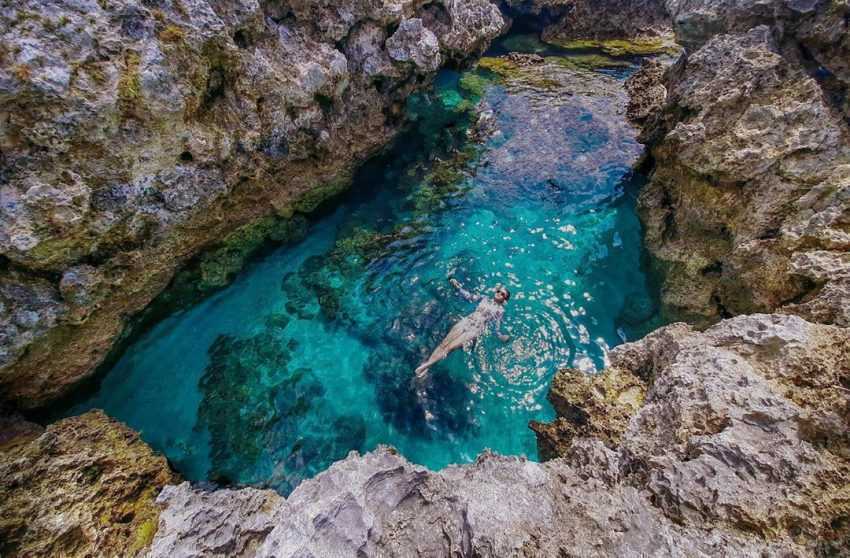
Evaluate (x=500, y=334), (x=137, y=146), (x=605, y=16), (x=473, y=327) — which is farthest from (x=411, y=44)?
(x=605, y=16)

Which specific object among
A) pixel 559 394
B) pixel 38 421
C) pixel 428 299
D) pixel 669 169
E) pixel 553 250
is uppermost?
pixel 669 169

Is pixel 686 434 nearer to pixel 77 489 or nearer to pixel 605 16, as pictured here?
pixel 77 489

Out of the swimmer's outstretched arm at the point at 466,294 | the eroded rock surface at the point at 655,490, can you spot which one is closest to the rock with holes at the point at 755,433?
the eroded rock surface at the point at 655,490

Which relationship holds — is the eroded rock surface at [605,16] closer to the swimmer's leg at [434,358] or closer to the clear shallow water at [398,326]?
the clear shallow water at [398,326]

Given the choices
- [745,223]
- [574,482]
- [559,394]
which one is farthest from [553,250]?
[574,482]

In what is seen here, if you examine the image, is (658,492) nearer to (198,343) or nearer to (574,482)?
(574,482)
